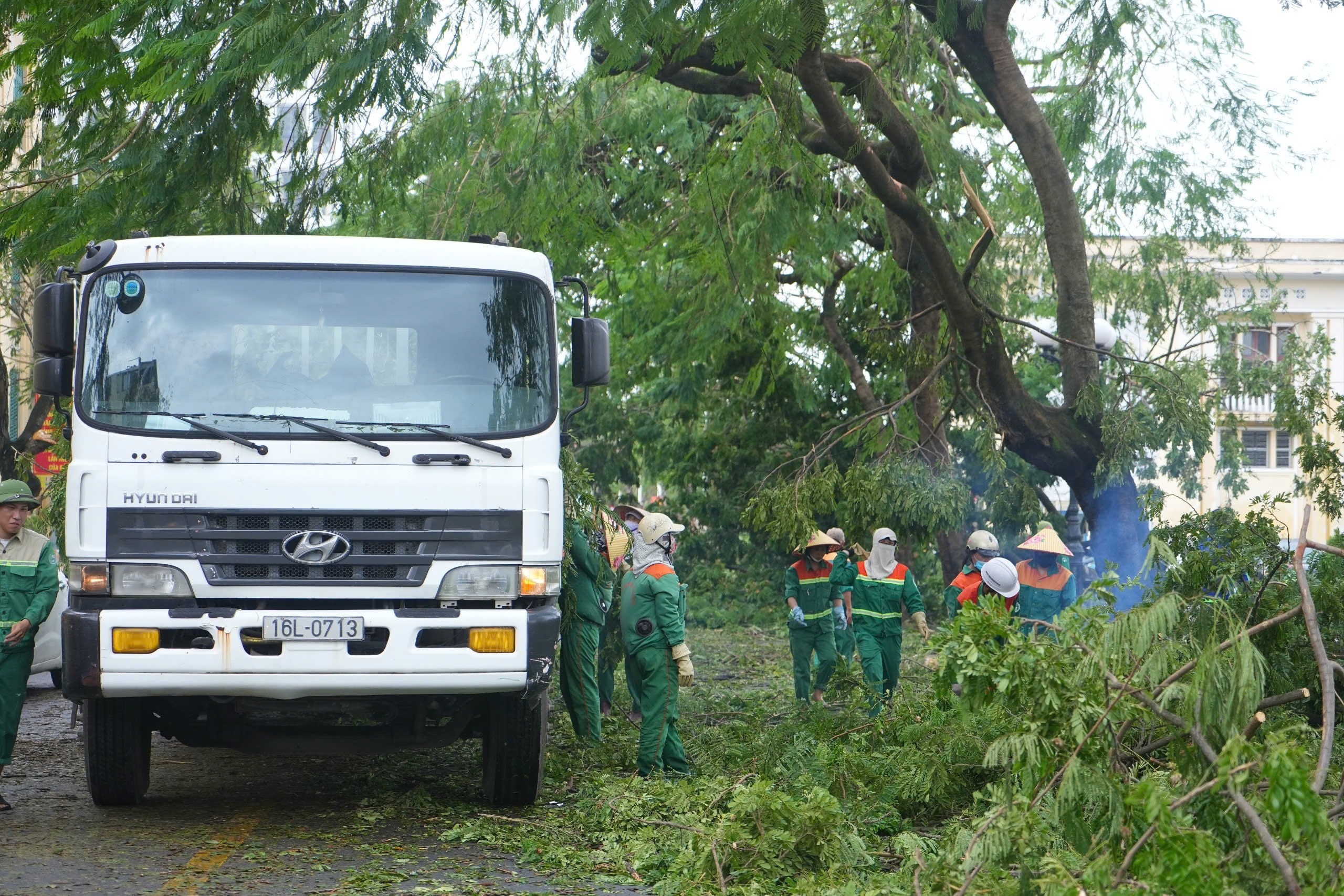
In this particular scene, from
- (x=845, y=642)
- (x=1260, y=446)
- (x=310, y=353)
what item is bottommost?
(x=845, y=642)

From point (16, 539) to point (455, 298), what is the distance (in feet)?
8.95

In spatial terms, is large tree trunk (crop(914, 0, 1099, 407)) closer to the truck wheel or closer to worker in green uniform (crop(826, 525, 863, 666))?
worker in green uniform (crop(826, 525, 863, 666))

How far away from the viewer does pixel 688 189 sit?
15.4m

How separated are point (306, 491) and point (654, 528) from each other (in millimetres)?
2521

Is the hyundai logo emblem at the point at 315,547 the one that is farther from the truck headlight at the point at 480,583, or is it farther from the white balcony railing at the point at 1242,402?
the white balcony railing at the point at 1242,402

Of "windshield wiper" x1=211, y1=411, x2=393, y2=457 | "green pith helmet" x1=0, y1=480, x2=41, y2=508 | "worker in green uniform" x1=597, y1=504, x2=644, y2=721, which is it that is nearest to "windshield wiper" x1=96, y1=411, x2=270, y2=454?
"windshield wiper" x1=211, y1=411, x2=393, y2=457

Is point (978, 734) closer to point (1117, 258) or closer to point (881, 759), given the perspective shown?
point (881, 759)

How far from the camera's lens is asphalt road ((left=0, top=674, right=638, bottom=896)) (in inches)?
241

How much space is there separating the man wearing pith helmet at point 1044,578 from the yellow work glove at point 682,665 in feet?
13.9

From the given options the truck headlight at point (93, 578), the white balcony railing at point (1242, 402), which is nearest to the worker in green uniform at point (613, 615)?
the truck headlight at point (93, 578)

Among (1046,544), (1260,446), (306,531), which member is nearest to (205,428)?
(306,531)

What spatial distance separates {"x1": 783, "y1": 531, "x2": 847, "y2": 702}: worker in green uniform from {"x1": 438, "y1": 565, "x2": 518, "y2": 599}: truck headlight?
5.47 meters

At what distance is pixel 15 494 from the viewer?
7.89 meters

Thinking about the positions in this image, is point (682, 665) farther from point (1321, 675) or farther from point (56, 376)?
point (1321, 675)
